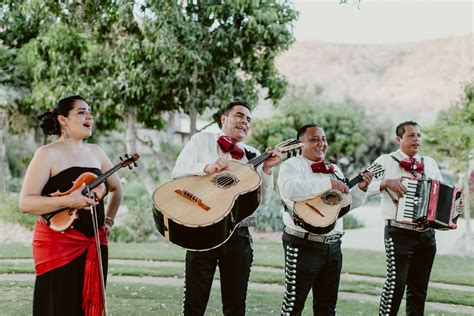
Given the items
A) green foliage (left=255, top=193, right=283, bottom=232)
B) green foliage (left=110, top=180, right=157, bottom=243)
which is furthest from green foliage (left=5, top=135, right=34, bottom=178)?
green foliage (left=255, top=193, right=283, bottom=232)

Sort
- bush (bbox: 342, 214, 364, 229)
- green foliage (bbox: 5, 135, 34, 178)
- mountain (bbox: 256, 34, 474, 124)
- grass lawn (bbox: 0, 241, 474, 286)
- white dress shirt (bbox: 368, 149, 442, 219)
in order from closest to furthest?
white dress shirt (bbox: 368, 149, 442, 219)
grass lawn (bbox: 0, 241, 474, 286)
bush (bbox: 342, 214, 364, 229)
green foliage (bbox: 5, 135, 34, 178)
mountain (bbox: 256, 34, 474, 124)

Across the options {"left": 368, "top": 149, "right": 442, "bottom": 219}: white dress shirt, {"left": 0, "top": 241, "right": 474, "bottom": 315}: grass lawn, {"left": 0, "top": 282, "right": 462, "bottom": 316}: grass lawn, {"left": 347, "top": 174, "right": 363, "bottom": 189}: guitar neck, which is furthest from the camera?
{"left": 0, "top": 241, "right": 474, "bottom": 315}: grass lawn

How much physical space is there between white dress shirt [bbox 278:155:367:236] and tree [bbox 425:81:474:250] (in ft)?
22.3

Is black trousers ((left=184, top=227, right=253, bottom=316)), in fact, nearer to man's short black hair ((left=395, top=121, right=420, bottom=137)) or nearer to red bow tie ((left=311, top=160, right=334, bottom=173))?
red bow tie ((left=311, top=160, right=334, bottom=173))

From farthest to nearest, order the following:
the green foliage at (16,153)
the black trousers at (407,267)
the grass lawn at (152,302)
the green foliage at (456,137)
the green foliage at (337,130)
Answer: the green foliage at (337,130) → the green foliage at (16,153) → the green foliage at (456,137) → the grass lawn at (152,302) → the black trousers at (407,267)

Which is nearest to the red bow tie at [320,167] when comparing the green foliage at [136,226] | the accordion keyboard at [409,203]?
the accordion keyboard at [409,203]

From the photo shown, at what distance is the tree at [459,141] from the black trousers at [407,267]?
20.8 feet

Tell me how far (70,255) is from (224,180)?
1020 millimetres

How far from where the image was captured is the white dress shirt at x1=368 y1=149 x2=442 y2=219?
467 cm

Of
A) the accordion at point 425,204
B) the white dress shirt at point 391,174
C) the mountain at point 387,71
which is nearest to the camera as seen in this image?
the accordion at point 425,204

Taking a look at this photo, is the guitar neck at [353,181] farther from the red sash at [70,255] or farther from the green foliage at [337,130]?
the green foliage at [337,130]

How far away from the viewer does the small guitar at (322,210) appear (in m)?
4.04

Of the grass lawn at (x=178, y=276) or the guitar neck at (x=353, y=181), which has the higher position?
the guitar neck at (x=353, y=181)

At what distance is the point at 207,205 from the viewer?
11.7ft
